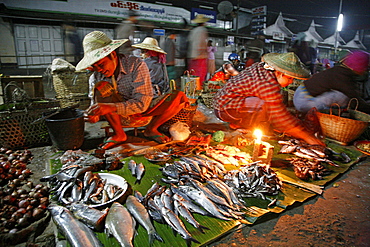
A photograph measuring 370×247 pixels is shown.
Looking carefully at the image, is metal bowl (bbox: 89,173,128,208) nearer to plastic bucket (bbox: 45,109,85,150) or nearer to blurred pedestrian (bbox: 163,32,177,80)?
plastic bucket (bbox: 45,109,85,150)

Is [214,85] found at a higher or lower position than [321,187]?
higher

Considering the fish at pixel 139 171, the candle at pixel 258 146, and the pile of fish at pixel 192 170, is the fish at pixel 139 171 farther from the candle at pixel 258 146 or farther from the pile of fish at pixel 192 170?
the candle at pixel 258 146

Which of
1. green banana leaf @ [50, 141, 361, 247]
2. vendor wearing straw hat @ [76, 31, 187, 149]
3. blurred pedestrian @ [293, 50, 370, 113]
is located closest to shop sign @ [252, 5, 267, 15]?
blurred pedestrian @ [293, 50, 370, 113]

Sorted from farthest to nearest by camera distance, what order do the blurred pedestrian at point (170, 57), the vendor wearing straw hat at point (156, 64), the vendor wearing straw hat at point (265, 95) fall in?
the blurred pedestrian at point (170, 57)
the vendor wearing straw hat at point (156, 64)
the vendor wearing straw hat at point (265, 95)

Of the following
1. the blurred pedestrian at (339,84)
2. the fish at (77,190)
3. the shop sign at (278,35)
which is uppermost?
the shop sign at (278,35)

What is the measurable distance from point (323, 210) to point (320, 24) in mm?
28533

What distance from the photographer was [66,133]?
3836mm

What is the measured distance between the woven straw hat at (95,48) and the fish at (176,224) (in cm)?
231

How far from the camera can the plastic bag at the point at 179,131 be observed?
435 centimetres

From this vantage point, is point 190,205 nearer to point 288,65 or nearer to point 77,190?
point 77,190

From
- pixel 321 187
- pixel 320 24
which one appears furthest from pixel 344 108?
pixel 320 24

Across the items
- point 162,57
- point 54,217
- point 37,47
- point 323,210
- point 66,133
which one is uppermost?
point 37,47

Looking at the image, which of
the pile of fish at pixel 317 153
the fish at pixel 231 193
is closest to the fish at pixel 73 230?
the fish at pixel 231 193

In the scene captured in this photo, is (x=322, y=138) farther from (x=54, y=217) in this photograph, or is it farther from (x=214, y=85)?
(x=54, y=217)
